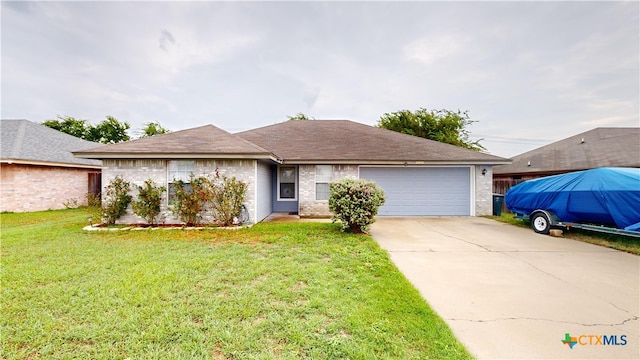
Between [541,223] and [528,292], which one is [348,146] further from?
[528,292]

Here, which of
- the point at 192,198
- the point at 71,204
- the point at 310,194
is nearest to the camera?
the point at 192,198

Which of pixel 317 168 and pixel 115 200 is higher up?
pixel 317 168

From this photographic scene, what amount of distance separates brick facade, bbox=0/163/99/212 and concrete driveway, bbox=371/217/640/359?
1617 cm

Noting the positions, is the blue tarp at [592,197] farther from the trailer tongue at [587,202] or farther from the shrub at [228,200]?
the shrub at [228,200]

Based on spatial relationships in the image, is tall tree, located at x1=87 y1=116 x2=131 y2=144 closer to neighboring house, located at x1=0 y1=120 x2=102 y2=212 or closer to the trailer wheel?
neighboring house, located at x1=0 y1=120 x2=102 y2=212

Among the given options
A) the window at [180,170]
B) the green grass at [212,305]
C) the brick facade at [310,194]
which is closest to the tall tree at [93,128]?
the window at [180,170]

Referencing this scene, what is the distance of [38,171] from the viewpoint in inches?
460

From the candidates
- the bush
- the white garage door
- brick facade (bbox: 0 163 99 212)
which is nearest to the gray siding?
the bush

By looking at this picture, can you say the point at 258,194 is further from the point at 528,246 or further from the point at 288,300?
the point at 528,246

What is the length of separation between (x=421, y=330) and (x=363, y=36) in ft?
43.6

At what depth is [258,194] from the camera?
8.91m

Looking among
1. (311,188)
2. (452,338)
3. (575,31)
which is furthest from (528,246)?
(575,31)

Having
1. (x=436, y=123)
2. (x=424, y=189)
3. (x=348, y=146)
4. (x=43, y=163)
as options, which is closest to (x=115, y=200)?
(x=43, y=163)

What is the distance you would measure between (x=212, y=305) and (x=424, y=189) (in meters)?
10.0
